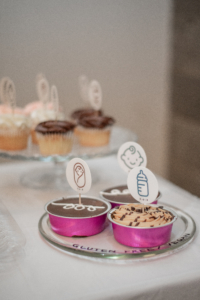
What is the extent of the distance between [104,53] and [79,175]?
9.48 ft

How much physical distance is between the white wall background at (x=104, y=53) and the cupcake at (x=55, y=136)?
1.74 meters

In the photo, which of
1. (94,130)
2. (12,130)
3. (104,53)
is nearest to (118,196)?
(94,130)

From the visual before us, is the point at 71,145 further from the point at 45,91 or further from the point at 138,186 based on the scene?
the point at 138,186

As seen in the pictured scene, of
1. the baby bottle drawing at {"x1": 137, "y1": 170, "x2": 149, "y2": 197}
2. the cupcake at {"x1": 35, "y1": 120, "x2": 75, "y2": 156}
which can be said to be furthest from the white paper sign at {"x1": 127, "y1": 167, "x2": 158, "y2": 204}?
the cupcake at {"x1": 35, "y1": 120, "x2": 75, "y2": 156}

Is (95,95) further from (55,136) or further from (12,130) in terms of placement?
(12,130)

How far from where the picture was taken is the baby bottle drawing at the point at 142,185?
1.24 meters

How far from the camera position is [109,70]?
4.03 metres

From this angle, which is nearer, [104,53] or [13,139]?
[13,139]

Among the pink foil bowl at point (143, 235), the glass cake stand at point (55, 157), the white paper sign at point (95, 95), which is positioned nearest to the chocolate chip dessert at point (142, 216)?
the pink foil bowl at point (143, 235)

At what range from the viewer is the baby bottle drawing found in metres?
1.24

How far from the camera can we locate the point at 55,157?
1736 millimetres

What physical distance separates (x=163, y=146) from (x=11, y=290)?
3.46 m

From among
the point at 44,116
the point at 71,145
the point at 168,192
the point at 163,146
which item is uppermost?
the point at 44,116

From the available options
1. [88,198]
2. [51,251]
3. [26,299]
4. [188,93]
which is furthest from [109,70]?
[26,299]
